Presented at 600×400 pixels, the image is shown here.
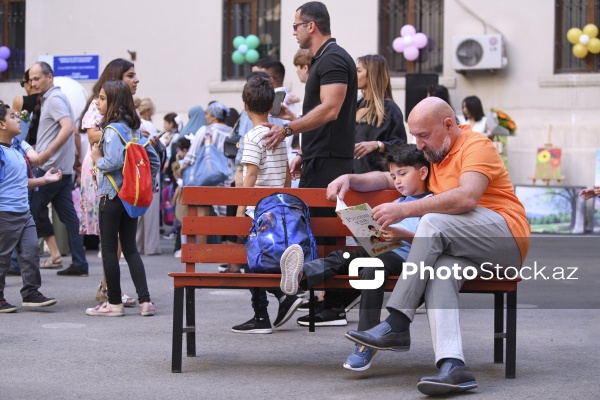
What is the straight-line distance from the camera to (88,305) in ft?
29.6

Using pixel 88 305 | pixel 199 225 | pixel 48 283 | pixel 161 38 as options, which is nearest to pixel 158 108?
pixel 161 38

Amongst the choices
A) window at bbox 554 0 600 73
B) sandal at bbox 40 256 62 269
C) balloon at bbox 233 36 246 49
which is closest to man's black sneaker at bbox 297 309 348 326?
sandal at bbox 40 256 62 269

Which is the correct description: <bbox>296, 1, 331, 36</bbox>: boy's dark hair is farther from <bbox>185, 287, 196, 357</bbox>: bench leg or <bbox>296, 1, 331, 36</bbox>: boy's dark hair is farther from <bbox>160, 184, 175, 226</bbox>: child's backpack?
<bbox>160, 184, 175, 226</bbox>: child's backpack

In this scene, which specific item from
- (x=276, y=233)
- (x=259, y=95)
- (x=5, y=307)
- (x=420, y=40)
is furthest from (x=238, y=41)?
(x=276, y=233)

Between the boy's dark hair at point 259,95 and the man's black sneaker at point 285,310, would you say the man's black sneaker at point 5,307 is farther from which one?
the boy's dark hair at point 259,95

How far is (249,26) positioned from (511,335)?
16.3 metres

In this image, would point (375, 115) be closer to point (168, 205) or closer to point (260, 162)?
point (260, 162)

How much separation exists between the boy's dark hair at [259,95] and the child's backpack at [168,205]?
30.3 feet

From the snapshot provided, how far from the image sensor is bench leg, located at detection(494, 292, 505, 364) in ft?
20.6

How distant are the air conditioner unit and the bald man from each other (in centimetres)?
1352

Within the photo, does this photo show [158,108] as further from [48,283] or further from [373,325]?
[373,325]

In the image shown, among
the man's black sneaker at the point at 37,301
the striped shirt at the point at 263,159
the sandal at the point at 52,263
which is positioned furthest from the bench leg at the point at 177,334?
the sandal at the point at 52,263

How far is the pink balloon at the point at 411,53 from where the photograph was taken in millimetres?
20016

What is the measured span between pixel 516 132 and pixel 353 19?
3.70 m
